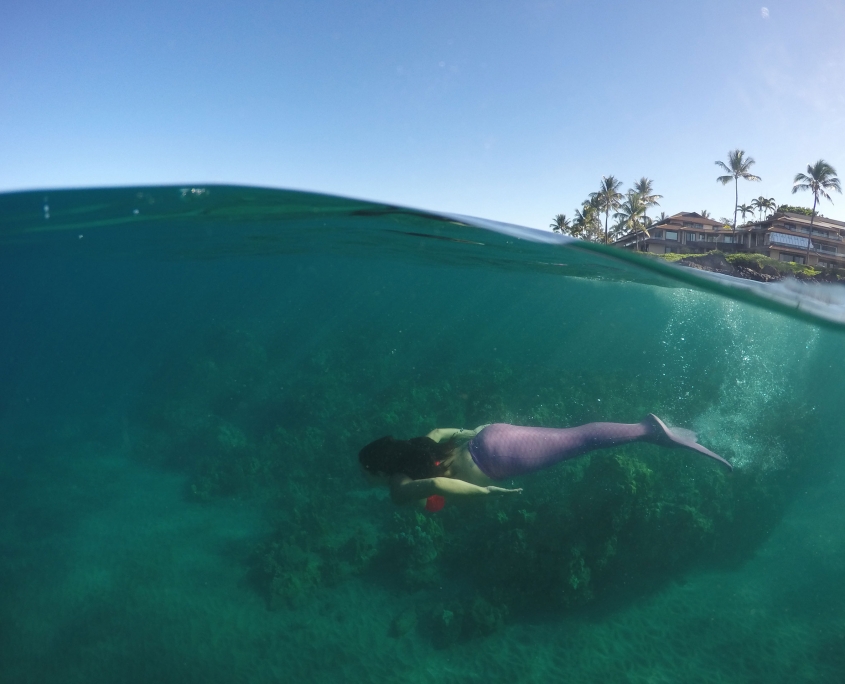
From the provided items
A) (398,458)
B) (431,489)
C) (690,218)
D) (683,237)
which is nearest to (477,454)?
(431,489)

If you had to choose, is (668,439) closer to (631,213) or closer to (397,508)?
(397,508)

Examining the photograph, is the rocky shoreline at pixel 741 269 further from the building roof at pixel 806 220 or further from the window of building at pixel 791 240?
the building roof at pixel 806 220

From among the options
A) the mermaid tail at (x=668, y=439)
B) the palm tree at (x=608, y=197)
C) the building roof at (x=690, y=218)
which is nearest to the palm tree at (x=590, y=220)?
the palm tree at (x=608, y=197)

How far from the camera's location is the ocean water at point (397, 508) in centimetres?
678

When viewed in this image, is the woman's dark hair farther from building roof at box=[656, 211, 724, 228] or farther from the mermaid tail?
building roof at box=[656, 211, 724, 228]

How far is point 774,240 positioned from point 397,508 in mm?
7940

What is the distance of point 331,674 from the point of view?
21.1 ft

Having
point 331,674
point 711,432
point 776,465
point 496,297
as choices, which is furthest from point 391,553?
point 496,297

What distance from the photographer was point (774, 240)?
8.16 m

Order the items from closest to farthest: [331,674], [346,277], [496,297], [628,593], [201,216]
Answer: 1. [331,674]
2. [628,593]
3. [201,216]
4. [346,277]
5. [496,297]

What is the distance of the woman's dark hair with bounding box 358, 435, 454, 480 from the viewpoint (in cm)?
467

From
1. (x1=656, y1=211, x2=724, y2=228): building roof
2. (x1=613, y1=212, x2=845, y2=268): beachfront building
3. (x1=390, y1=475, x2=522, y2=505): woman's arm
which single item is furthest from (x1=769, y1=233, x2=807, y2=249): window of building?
(x1=390, y1=475, x2=522, y2=505): woman's arm

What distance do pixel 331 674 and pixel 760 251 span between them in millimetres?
9690

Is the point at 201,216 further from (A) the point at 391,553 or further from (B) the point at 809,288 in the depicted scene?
(B) the point at 809,288
